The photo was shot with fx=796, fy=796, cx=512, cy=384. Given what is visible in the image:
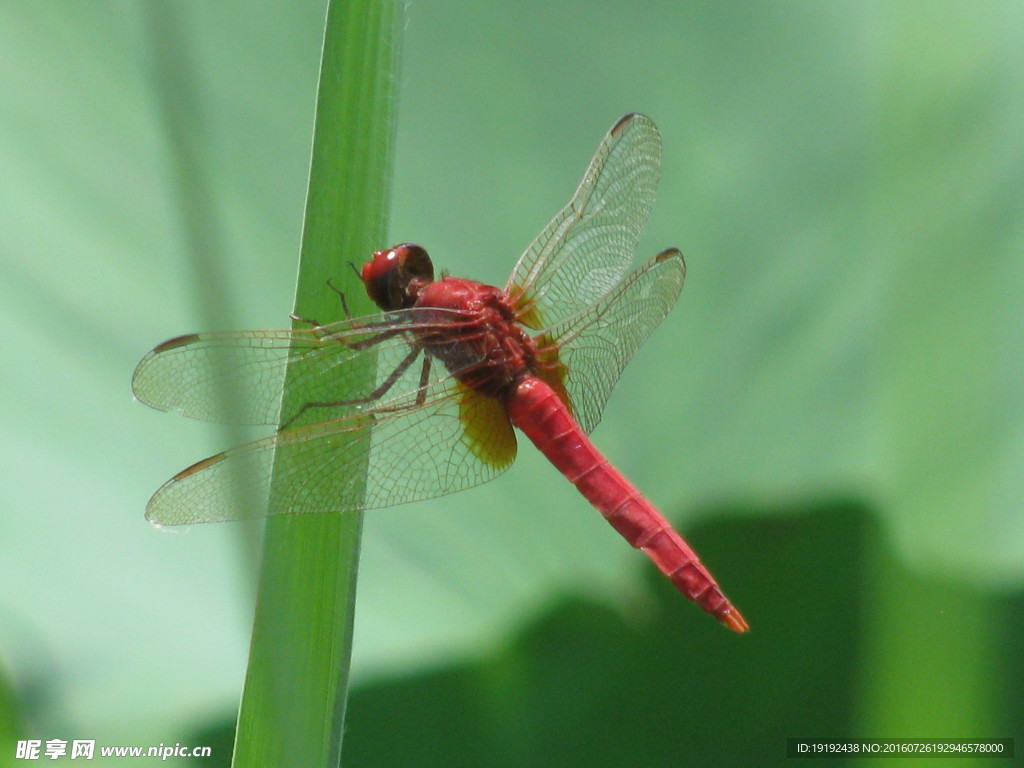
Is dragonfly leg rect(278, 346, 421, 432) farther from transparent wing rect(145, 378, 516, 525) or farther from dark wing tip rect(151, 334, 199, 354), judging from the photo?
dark wing tip rect(151, 334, 199, 354)

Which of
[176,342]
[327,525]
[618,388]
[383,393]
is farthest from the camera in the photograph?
[618,388]

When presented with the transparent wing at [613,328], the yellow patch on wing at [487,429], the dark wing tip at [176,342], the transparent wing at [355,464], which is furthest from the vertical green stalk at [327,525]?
the transparent wing at [613,328]

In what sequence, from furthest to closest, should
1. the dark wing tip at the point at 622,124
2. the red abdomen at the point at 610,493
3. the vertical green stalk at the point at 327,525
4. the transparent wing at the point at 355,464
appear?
the dark wing tip at the point at 622,124 → the red abdomen at the point at 610,493 → the transparent wing at the point at 355,464 → the vertical green stalk at the point at 327,525

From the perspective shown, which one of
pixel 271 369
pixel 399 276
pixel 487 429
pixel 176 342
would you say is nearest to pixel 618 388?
pixel 487 429

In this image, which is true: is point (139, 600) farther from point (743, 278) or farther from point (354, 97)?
point (743, 278)

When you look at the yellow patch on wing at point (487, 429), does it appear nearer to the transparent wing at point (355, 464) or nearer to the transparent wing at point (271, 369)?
the transparent wing at point (355, 464)

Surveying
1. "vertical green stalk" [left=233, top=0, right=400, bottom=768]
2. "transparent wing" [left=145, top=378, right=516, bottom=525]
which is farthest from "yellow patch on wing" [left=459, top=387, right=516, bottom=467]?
"vertical green stalk" [left=233, top=0, right=400, bottom=768]

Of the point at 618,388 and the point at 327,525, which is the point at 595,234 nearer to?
the point at 618,388
